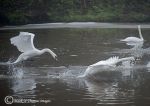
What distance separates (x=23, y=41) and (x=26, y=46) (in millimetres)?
94

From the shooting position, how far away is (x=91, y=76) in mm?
4723

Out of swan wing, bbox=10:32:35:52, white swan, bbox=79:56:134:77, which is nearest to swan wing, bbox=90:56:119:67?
white swan, bbox=79:56:134:77

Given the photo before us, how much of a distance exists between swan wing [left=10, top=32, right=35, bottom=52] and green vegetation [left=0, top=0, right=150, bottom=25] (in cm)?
15

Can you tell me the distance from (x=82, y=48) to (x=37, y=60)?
20.5 inches

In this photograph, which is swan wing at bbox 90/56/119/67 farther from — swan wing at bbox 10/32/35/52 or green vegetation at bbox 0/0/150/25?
swan wing at bbox 10/32/35/52

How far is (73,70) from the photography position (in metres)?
4.77

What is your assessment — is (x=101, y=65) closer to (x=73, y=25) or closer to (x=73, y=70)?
(x=73, y=70)

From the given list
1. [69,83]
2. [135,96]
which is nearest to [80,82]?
[69,83]

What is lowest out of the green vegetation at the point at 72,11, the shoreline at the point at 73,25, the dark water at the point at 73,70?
the dark water at the point at 73,70

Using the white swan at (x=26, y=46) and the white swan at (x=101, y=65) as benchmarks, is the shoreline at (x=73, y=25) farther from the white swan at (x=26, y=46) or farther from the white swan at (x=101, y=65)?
the white swan at (x=101, y=65)

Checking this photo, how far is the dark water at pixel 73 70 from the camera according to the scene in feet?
14.3

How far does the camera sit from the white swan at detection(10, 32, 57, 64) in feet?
15.6

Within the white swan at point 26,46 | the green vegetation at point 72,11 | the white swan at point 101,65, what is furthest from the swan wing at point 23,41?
the white swan at point 101,65

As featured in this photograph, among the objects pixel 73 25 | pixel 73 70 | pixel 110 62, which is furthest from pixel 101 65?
pixel 73 25
